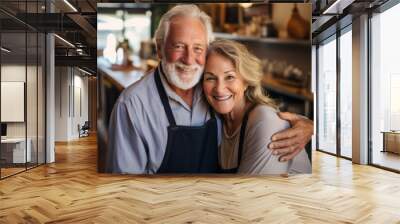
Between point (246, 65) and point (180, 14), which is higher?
point (180, 14)

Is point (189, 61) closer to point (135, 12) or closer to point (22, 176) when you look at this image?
point (135, 12)

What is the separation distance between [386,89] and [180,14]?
4.24 meters

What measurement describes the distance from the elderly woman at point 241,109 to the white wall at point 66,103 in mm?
10918

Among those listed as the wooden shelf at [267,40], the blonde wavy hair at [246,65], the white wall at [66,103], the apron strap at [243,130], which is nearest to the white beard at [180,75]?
the blonde wavy hair at [246,65]

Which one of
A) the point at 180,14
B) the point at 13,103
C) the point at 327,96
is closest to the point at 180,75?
the point at 180,14

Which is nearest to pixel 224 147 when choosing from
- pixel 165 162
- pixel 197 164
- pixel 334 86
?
pixel 197 164

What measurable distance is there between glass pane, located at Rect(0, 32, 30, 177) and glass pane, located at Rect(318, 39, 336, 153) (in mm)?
7289

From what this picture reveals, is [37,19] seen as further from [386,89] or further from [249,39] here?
[386,89]

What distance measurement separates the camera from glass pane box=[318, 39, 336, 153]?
10.4 meters

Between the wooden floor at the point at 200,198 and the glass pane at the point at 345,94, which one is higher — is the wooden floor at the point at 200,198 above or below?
below

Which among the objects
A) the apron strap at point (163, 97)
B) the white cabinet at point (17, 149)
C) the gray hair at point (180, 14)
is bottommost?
the white cabinet at point (17, 149)

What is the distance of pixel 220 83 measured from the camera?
633cm

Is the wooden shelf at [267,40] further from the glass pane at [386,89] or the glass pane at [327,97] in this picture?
the glass pane at [327,97]

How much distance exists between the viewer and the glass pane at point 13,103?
6.53 meters
